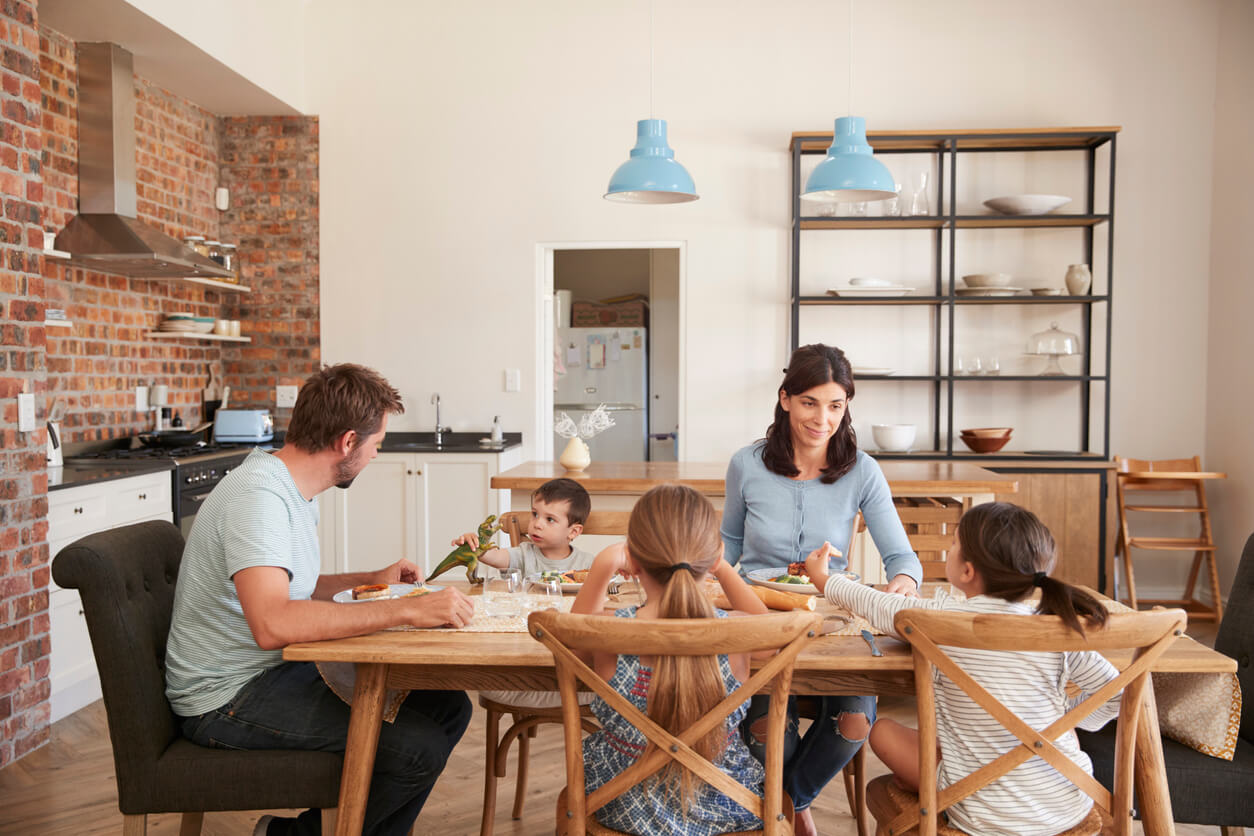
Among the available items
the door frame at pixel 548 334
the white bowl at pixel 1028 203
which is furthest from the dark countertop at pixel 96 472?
the white bowl at pixel 1028 203

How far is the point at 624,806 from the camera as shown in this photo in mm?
1605

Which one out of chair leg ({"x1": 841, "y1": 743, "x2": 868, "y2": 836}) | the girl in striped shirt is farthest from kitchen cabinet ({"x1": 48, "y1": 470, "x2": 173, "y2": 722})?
the girl in striped shirt

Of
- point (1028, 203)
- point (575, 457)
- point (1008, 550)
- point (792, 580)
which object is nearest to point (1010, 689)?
point (1008, 550)

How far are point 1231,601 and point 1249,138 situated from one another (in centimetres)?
373

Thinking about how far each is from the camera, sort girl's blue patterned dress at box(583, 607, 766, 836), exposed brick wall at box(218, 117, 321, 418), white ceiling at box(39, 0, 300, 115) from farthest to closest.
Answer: exposed brick wall at box(218, 117, 321, 418)
white ceiling at box(39, 0, 300, 115)
girl's blue patterned dress at box(583, 607, 766, 836)

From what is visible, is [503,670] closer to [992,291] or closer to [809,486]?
[809,486]

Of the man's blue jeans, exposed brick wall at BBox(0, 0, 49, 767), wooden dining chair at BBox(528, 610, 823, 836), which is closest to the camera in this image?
wooden dining chair at BBox(528, 610, 823, 836)

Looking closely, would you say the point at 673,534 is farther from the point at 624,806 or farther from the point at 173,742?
the point at 173,742

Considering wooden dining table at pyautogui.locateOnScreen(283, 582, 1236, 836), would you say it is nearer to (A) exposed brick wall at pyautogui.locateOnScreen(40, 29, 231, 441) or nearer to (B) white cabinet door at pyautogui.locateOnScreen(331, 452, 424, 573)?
(A) exposed brick wall at pyautogui.locateOnScreen(40, 29, 231, 441)

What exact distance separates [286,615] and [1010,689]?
4.14 feet

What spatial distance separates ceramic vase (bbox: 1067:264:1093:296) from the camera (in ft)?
16.2

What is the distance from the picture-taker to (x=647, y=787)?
5.22ft

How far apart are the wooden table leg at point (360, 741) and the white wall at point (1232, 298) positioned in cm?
454

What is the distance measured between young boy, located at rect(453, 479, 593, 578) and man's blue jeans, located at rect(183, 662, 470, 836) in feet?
2.26
